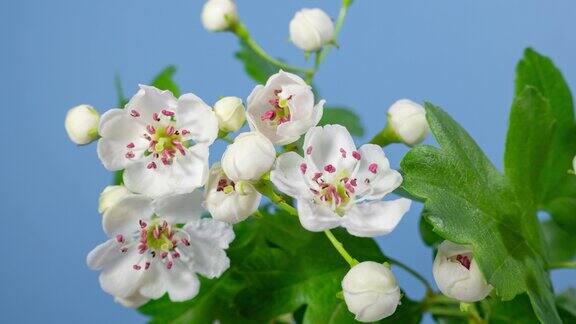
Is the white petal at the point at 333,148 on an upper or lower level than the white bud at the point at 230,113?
lower

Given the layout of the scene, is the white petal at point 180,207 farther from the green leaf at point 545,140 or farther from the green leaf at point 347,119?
the green leaf at point 347,119

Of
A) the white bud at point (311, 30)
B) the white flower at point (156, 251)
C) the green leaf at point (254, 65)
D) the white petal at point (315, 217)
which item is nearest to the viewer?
the white petal at point (315, 217)

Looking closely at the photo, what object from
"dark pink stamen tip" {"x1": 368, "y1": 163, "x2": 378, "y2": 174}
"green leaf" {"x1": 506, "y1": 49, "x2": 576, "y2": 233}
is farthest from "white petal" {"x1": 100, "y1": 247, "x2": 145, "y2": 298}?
"green leaf" {"x1": 506, "y1": 49, "x2": 576, "y2": 233}

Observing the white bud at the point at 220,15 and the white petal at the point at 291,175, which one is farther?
the white bud at the point at 220,15

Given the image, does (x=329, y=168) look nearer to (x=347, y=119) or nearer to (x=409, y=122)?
(x=409, y=122)

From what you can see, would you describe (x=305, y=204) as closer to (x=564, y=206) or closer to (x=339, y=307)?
(x=339, y=307)

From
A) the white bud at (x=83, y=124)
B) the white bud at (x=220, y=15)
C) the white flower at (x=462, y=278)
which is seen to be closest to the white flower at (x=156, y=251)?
the white bud at (x=83, y=124)

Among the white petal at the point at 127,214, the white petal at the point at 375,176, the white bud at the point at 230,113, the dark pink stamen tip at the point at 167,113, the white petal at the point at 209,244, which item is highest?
the white bud at the point at 230,113

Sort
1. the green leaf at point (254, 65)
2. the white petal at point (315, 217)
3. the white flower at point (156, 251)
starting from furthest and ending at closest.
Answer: the green leaf at point (254, 65), the white flower at point (156, 251), the white petal at point (315, 217)
